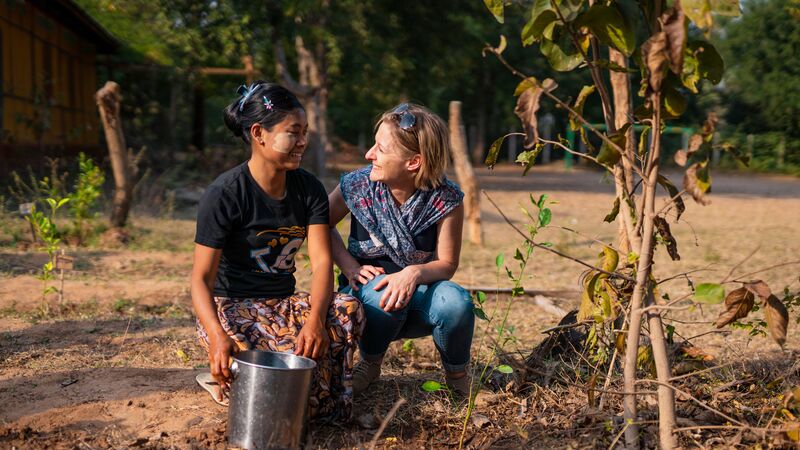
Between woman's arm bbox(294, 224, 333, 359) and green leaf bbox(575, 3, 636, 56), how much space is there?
4.15 ft

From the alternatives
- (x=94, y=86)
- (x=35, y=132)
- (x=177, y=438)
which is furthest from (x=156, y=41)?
(x=177, y=438)

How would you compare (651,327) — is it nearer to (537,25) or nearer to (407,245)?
(537,25)

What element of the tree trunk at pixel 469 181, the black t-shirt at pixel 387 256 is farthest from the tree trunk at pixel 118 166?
the black t-shirt at pixel 387 256

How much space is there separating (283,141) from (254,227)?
332mm

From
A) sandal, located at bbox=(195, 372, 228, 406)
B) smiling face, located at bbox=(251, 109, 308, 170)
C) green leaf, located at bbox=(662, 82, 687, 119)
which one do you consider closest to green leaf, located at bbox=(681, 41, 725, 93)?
green leaf, located at bbox=(662, 82, 687, 119)

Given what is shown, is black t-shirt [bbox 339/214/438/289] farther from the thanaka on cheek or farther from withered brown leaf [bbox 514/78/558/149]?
withered brown leaf [bbox 514/78/558/149]

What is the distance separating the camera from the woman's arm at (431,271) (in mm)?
3025

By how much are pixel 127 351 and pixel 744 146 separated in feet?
100

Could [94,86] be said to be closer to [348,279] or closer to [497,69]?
[348,279]

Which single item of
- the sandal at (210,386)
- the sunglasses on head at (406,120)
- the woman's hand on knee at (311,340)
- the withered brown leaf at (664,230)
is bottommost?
the sandal at (210,386)

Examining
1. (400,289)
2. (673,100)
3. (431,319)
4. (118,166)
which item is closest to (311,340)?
(400,289)

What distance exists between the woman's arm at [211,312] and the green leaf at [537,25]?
1.31 metres

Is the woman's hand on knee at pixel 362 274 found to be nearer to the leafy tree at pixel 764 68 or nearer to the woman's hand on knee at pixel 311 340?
the woman's hand on knee at pixel 311 340

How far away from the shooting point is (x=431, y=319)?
3.10 metres
